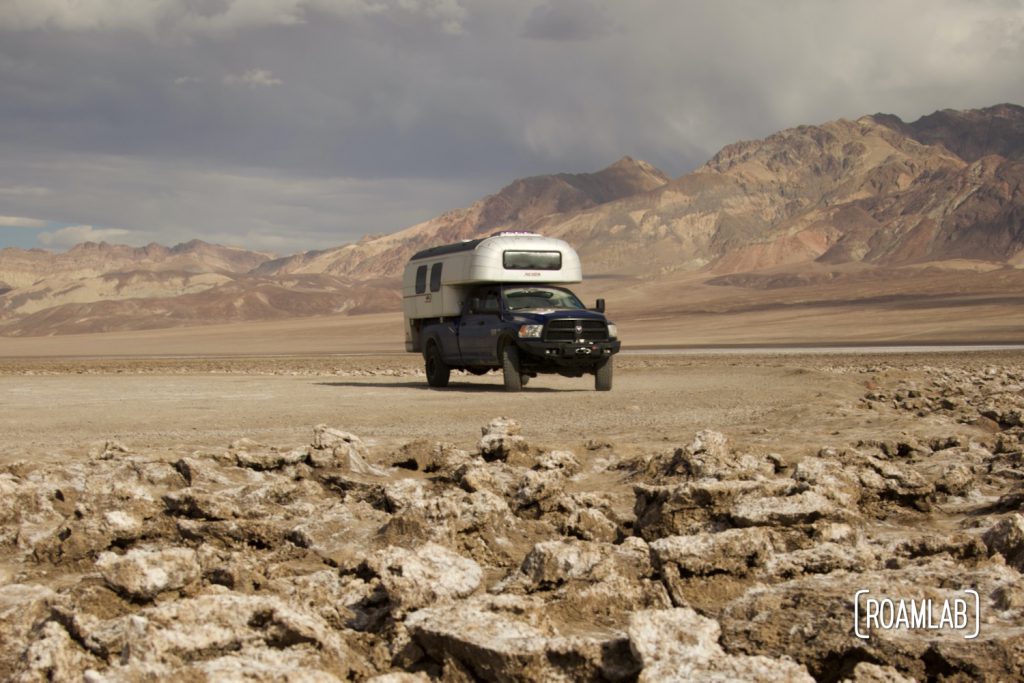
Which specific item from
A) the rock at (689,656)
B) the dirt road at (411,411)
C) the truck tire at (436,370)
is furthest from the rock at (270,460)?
the truck tire at (436,370)

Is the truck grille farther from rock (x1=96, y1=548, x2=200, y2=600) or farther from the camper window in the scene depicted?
rock (x1=96, y1=548, x2=200, y2=600)

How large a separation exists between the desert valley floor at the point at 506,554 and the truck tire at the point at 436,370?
10.5m

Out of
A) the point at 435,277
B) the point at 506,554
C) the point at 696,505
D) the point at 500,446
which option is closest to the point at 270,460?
the point at 500,446

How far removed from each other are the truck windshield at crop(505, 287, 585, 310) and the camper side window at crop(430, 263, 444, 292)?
6.08 feet

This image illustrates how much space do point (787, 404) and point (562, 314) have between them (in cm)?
550

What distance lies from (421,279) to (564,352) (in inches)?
192

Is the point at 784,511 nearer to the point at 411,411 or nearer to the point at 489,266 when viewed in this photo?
→ the point at 411,411

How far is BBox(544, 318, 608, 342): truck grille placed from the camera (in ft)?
70.8

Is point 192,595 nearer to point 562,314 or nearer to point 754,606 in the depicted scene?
point 754,606

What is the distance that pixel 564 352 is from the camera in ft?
70.9

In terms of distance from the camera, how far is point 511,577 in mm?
6145

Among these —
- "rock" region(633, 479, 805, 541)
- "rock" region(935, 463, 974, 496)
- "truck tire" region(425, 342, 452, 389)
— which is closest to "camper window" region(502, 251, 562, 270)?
"truck tire" region(425, 342, 452, 389)

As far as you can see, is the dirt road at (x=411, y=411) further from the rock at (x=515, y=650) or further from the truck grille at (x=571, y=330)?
the rock at (x=515, y=650)

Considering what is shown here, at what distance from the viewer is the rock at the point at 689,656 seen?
459 cm
